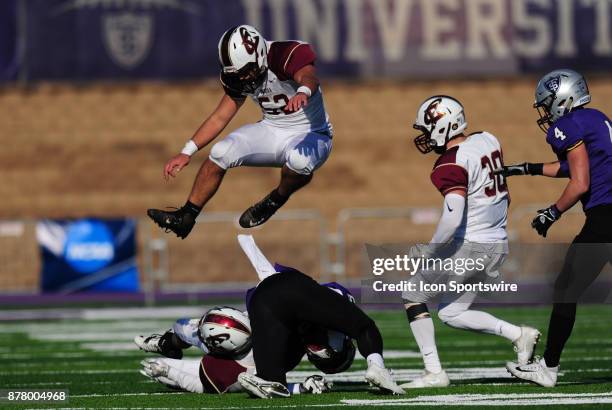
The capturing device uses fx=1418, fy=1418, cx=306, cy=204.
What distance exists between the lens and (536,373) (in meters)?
9.45

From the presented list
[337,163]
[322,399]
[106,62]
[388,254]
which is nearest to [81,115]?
[106,62]

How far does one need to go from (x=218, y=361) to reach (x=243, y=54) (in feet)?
7.47

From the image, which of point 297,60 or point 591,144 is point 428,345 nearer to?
point 591,144

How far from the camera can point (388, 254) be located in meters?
10.6

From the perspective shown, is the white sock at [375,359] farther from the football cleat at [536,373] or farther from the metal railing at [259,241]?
the metal railing at [259,241]

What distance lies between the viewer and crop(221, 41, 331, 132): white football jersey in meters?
10.4

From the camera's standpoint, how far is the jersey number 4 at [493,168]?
383 inches

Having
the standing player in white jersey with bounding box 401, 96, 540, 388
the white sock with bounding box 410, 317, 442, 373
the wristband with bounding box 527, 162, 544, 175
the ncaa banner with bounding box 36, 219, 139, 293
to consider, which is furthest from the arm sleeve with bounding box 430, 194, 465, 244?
the ncaa banner with bounding box 36, 219, 139, 293

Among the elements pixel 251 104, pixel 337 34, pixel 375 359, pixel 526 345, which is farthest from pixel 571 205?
pixel 251 104

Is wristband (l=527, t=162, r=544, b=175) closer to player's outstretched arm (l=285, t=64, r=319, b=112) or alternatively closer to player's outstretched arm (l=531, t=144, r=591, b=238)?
player's outstretched arm (l=531, t=144, r=591, b=238)

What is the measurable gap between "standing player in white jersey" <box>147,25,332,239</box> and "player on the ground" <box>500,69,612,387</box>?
1708 millimetres

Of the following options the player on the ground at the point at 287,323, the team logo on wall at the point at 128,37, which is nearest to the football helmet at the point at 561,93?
the player on the ground at the point at 287,323

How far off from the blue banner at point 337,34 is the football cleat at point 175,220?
14.0m

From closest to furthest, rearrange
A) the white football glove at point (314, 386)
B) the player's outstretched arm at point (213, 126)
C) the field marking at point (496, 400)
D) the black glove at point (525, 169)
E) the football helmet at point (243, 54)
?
the field marking at point (496, 400), the white football glove at point (314, 386), the black glove at point (525, 169), the football helmet at point (243, 54), the player's outstretched arm at point (213, 126)
